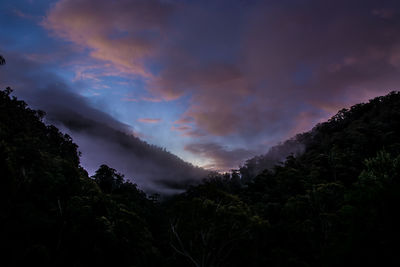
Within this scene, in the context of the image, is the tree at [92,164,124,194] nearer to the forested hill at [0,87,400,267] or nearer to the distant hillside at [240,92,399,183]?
the forested hill at [0,87,400,267]

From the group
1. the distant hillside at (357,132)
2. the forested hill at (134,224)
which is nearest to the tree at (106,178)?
the forested hill at (134,224)

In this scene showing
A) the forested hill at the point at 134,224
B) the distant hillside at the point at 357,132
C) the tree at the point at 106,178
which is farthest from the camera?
the tree at the point at 106,178

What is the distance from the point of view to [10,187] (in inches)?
863

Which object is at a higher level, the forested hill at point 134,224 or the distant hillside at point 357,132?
the distant hillside at point 357,132

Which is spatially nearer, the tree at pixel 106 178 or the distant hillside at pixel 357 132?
the distant hillside at pixel 357 132

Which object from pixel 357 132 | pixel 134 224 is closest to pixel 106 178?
pixel 134 224

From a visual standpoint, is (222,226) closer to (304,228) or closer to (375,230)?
(304,228)

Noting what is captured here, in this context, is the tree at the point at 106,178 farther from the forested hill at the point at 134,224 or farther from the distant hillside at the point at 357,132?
the distant hillside at the point at 357,132

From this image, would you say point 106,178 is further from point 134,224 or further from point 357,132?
point 357,132

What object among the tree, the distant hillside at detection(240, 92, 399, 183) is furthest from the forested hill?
the tree

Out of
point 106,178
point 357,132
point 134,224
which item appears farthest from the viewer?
point 106,178

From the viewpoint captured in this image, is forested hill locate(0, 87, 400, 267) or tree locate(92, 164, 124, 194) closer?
forested hill locate(0, 87, 400, 267)

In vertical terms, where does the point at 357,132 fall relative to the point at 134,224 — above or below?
above

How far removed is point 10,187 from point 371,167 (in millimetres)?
30360
